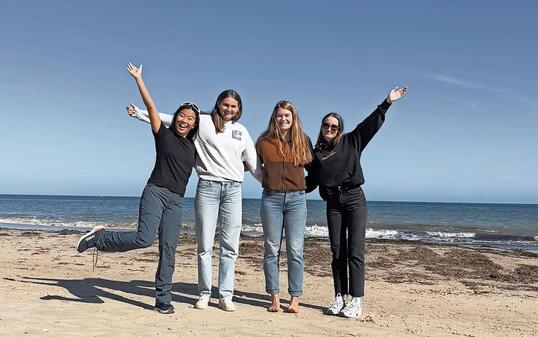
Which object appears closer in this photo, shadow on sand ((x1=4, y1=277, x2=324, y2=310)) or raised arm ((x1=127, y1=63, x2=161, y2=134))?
raised arm ((x1=127, y1=63, x2=161, y2=134))

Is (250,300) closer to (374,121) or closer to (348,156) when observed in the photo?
(348,156)

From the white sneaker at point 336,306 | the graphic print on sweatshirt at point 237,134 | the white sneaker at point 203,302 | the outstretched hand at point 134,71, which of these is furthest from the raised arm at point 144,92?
the white sneaker at point 336,306

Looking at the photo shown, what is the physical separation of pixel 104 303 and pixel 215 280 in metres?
2.33

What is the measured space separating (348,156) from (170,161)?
6.13 feet

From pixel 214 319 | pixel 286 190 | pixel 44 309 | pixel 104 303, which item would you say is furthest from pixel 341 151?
pixel 44 309

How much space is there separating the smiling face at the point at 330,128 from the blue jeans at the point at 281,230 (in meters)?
0.69

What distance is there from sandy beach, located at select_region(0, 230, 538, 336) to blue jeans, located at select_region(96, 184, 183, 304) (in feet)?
1.26

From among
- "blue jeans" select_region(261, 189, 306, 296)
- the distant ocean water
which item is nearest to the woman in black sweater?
"blue jeans" select_region(261, 189, 306, 296)

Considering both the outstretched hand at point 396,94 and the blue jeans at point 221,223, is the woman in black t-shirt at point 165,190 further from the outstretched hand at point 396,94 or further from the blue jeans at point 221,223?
the outstretched hand at point 396,94

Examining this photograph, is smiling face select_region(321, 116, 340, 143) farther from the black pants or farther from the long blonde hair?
the black pants

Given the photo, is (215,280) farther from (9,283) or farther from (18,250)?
(18,250)

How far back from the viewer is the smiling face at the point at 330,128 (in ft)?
16.5

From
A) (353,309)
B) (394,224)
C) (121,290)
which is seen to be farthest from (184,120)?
(394,224)

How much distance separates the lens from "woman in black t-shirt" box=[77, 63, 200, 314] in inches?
180
